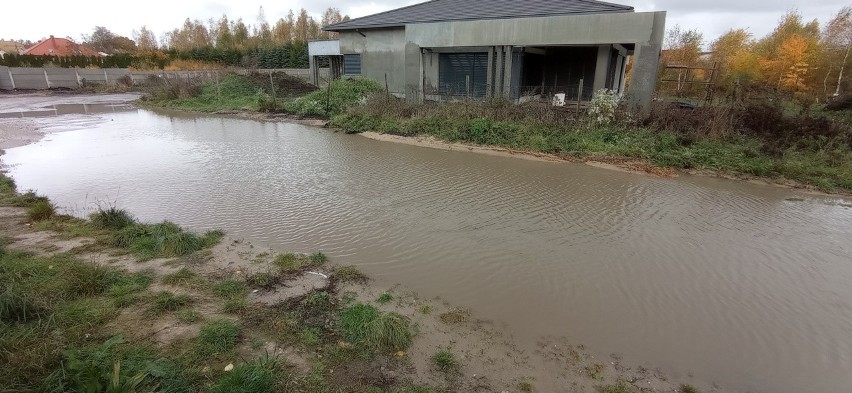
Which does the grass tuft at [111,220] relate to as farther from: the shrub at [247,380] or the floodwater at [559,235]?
the shrub at [247,380]

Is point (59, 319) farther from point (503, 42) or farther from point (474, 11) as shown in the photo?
point (474, 11)

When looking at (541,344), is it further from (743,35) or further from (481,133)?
(743,35)

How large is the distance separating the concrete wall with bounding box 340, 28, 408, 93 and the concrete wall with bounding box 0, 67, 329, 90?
8677mm

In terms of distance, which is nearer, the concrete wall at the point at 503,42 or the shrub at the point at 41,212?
the shrub at the point at 41,212

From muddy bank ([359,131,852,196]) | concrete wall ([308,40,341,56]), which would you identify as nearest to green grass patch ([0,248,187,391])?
muddy bank ([359,131,852,196])

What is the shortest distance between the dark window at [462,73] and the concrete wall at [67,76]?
522 inches

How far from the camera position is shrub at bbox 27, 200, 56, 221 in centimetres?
655

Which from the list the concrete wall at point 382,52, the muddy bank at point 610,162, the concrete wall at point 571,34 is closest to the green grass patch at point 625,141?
the muddy bank at point 610,162

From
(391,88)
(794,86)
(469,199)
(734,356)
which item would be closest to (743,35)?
(794,86)

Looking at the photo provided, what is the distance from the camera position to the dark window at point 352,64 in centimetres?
2230

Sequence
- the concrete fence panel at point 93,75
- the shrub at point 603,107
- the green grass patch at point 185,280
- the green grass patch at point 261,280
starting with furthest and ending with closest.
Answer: the concrete fence panel at point 93,75 → the shrub at point 603,107 → the green grass patch at point 261,280 → the green grass patch at point 185,280

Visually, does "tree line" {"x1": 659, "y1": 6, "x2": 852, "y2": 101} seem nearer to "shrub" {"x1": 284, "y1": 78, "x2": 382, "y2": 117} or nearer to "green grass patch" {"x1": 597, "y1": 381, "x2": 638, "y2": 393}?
"shrub" {"x1": 284, "y1": 78, "x2": 382, "y2": 117}

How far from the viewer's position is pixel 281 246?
6047 mm

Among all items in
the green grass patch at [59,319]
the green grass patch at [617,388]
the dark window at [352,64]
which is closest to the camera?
the green grass patch at [59,319]
